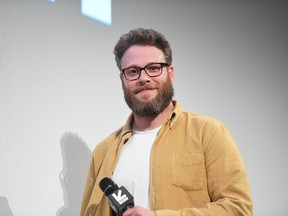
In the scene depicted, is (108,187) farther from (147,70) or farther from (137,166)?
(147,70)

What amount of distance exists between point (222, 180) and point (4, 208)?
3.61 feet

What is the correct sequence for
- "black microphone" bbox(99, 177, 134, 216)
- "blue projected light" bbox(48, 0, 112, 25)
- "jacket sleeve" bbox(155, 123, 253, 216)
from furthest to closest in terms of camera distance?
"blue projected light" bbox(48, 0, 112, 25) < "jacket sleeve" bbox(155, 123, 253, 216) < "black microphone" bbox(99, 177, 134, 216)

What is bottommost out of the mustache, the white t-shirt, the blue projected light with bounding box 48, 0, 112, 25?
the white t-shirt

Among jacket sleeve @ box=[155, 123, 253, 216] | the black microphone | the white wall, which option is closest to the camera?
the black microphone

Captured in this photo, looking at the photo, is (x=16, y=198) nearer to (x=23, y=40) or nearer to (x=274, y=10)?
(x=23, y=40)

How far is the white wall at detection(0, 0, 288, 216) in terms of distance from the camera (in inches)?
62.4

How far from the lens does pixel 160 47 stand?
1327mm

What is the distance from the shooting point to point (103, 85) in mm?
1740

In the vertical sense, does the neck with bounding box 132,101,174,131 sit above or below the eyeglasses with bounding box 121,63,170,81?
below

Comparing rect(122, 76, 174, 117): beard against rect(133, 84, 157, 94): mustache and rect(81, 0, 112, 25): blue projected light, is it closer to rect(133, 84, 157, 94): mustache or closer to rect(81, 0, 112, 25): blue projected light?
rect(133, 84, 157, 94): mustache

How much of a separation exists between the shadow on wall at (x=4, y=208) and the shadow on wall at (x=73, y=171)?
24 centimetres

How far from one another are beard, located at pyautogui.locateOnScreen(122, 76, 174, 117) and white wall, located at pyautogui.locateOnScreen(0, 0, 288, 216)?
476mm

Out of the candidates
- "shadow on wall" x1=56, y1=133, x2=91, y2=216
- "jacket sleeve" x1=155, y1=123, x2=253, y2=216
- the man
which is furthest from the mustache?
"shadow on wall" x1=56, y1=133, x2=91, y2=216

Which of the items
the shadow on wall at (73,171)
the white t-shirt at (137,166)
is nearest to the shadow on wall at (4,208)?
the shadow on wall at (73,171)
